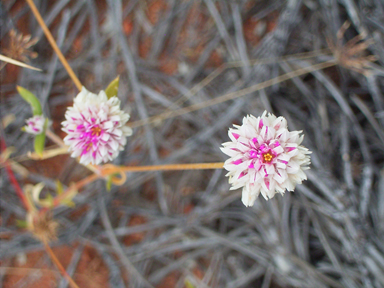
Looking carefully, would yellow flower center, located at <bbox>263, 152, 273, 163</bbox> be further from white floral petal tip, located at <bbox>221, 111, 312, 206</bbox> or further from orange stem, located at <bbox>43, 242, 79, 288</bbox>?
orange stem, located at <bbox>43, 242, 79, 288</bbox>

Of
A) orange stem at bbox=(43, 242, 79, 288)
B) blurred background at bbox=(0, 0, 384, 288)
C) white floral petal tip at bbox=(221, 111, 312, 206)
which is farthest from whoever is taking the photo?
orange stem at bbox=(43, 242, 79, 288)

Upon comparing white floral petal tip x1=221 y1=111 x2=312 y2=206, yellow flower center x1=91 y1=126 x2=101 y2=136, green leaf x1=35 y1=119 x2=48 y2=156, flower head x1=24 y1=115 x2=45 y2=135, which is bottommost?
white floral petal tip x1=221 y1=111 x2=312 y2=206

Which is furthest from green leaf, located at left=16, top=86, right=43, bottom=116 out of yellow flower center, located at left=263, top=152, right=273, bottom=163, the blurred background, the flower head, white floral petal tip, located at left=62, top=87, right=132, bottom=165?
yellow flower center, located at left=263, top=152, right=273, bottom=163

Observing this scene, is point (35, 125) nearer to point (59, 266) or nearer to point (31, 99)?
point (31, 99)

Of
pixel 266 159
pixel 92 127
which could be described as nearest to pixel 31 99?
pixel 92 127

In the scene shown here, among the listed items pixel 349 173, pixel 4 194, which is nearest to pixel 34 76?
pixel 4 194

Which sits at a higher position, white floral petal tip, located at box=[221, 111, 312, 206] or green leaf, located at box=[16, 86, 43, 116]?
green leaf, located at box=[16, 86, 43, 116]

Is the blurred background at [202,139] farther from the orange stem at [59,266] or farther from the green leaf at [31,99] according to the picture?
the green leaf at [31,99]
